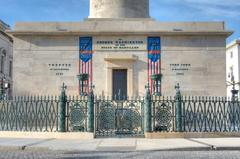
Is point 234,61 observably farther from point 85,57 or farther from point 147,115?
point 147,115

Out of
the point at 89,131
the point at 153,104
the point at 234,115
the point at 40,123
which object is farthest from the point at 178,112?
the point at 40,123

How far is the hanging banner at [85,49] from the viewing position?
28641 millimetres

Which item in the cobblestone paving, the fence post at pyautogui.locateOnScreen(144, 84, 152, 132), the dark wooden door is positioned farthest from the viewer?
the dark wooden door

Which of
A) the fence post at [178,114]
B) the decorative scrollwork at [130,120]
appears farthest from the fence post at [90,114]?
the fence post at [178,114]

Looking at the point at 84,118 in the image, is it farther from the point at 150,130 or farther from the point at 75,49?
the point at 75,49

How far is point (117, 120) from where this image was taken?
1883 cm

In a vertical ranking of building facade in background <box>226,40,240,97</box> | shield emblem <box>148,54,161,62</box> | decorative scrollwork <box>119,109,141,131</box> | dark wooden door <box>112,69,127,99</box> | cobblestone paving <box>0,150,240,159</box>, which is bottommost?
cobblestone paving <box>0,150,240,159</box>

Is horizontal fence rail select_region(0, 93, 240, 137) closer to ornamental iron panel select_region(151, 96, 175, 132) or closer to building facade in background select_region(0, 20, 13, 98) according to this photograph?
ornamental iron panel select_region(151, 96, 175, 132)

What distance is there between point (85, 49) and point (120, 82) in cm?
338

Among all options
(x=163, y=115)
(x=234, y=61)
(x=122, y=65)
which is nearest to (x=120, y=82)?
(x=122, y=65)

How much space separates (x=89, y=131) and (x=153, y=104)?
3.14 metres

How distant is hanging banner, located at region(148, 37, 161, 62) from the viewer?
94.0 feet

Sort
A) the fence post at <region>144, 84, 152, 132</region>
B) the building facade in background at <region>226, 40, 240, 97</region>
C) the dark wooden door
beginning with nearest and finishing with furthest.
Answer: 1. the fence post at <region>144, 84, 152, 132</region>
2. the dark wooden door
3. the building facade in background at <region>226, 40, 240, 97</region>

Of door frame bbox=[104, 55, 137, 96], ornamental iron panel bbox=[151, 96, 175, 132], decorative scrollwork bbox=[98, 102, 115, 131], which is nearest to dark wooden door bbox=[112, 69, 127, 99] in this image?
door frame bbox=[104, 55, 137, 96]
